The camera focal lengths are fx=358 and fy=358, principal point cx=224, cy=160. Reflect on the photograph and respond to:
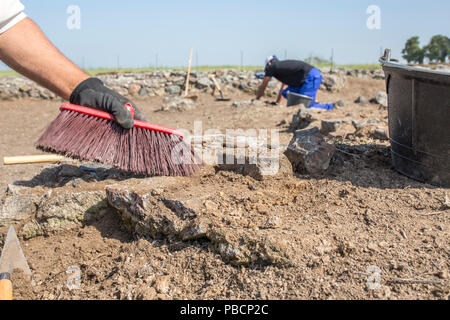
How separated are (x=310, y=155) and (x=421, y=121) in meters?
0.81

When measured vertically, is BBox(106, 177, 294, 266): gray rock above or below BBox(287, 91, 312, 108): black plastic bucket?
→ below

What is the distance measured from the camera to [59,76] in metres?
2.65

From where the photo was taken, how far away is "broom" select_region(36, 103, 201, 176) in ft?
8.93

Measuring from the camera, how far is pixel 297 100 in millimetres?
8539

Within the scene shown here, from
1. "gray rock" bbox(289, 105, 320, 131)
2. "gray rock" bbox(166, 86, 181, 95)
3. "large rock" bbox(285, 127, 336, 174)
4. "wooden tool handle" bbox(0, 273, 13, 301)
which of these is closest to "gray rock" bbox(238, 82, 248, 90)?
"gray rock" bbox(166, 86, 181, 95)

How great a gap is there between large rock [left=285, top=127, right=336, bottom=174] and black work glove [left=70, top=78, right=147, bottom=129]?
131 centimetres

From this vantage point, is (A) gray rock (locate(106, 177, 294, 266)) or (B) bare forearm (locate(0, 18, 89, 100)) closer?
(A) gray rock (locate(106, 177, 294, 266))

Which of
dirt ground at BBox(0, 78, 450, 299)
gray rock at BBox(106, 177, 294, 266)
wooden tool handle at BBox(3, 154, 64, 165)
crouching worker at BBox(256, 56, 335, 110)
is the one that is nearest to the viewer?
dirt ground at BBox(0, 78, 450, 299)

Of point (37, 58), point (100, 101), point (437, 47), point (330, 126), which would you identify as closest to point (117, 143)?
point (100, 101)

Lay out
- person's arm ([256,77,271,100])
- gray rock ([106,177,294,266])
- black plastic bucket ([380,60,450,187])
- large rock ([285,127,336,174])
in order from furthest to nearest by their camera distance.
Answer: person's arm ([256,77,271,100]) < large rock ([285,127,336,174]) < black plastic bucket ([380,60,450,187]) < gray rock ([106,177,294,266])

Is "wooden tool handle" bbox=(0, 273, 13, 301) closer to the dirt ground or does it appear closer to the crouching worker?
the dirt ground

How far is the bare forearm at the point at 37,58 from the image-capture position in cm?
246
